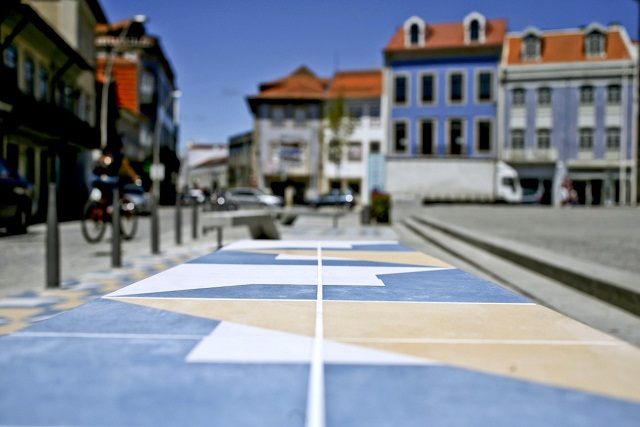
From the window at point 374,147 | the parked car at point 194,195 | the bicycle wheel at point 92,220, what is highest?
the window at point 374,147

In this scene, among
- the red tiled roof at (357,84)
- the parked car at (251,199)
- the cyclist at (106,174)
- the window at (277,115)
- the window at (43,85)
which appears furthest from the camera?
→ the window at (277,115)

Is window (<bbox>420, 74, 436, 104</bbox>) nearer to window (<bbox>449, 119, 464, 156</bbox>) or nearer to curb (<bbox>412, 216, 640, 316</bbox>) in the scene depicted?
window (<bbox>449, 119, 464, 156</bbox>)

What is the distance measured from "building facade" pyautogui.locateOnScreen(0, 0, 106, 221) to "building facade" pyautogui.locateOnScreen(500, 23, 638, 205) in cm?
2737

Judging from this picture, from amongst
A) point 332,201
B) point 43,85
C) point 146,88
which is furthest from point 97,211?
point 146,88

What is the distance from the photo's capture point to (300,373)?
3.89ft

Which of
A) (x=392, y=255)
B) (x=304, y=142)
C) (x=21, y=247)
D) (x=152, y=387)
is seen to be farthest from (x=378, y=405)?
(x=304, y=142)

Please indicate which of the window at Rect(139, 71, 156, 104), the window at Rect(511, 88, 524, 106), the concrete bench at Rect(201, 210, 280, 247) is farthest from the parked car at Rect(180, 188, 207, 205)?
the window at Rect(511, 88, 524, 106)

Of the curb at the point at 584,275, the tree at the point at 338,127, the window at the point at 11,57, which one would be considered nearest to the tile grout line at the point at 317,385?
the curb at the point at 584,275

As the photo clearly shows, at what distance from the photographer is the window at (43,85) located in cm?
2598

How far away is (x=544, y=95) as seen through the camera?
4603cm

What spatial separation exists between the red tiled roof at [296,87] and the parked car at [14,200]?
45598 mm

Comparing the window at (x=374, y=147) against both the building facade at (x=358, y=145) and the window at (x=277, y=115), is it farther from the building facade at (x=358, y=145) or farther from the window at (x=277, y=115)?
the window at (x=277, y=115)

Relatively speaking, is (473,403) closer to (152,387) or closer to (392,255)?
(152,387)

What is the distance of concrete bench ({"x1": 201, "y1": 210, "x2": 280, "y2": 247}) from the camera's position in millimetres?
8068
